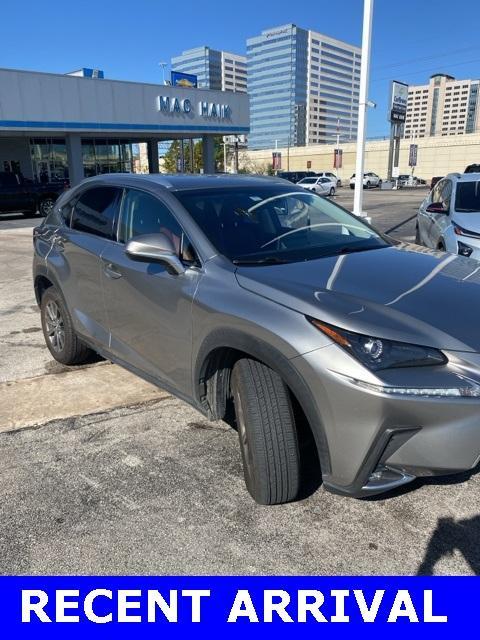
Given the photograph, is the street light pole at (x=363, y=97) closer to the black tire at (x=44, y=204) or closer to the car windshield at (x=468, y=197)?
the car windshield at (x=468, y=197)

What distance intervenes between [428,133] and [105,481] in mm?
167003

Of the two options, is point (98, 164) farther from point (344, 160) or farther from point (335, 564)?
point (344, 160)

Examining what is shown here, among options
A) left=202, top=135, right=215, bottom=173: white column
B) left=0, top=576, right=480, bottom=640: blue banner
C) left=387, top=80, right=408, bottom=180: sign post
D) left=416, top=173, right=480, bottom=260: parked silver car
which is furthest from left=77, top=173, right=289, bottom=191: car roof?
left=387, top=80, right=408, bottom=180: sign post

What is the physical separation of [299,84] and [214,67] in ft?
74.6

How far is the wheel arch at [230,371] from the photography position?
236 cm

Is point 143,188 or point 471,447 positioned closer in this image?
point 471,447

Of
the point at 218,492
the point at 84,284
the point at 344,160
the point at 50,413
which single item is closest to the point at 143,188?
the point at 84,284

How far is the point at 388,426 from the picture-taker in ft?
7.13

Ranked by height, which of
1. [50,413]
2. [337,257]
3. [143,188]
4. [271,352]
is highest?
[143,188]

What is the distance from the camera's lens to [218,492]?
115 inches

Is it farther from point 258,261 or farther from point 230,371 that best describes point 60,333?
point 258,261

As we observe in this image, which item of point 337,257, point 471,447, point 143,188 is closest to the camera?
point 471,447

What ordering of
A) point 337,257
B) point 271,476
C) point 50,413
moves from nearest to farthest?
1. point 271,476
2. point 337,257
3. point 50,413

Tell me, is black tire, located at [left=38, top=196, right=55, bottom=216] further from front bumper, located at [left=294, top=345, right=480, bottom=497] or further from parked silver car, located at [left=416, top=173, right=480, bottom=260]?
front bumper, located at [left=294, top=345, right=480, bottom=497]
